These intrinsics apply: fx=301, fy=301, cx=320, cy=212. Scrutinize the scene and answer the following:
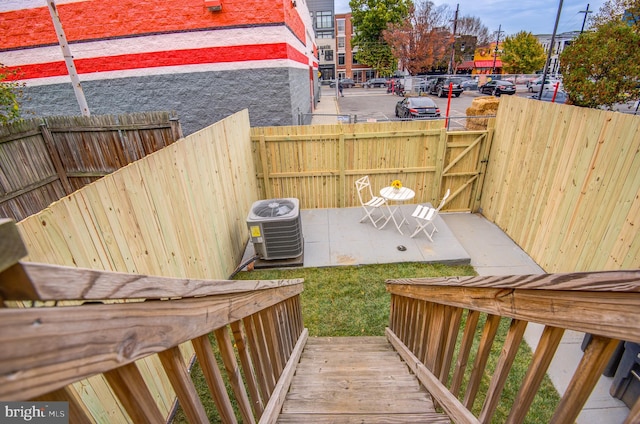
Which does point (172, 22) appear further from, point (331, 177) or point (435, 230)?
point (435, 230)

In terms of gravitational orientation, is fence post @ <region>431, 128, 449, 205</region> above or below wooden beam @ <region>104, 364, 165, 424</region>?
below

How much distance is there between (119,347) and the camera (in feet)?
1.91

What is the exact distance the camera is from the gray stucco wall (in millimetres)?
7395

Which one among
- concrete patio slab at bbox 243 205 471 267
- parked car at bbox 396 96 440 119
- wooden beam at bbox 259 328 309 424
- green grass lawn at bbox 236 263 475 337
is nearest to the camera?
wooden beam at bbox 259 328 309 424

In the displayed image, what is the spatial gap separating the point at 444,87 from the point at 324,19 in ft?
78.2

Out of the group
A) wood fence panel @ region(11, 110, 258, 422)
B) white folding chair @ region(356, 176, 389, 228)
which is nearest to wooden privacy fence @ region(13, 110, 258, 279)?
wood fence panel @ region(11, 110, 258, 422)

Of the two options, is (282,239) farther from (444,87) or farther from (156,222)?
(444,87)

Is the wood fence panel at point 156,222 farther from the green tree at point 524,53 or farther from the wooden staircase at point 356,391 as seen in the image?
the green tree at point 524,53

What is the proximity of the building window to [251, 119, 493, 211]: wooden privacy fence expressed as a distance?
142ft

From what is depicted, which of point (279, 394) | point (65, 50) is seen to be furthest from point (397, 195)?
point (65, 50)

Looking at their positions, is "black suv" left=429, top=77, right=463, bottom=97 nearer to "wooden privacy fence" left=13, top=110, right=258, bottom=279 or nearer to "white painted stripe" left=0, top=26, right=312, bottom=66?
"white painted stripe" left=0, top=26, right=312, bottom=66

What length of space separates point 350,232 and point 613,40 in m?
5.21

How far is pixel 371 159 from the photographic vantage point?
6441 millimetres

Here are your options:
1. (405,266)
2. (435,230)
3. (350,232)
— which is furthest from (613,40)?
(350,232)
